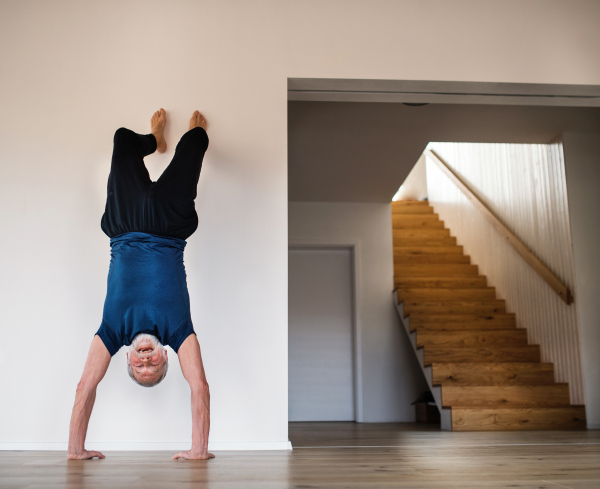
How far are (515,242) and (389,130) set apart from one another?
184cm

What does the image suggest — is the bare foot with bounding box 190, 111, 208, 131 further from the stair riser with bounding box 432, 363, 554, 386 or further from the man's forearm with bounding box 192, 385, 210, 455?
the stair riser with bounding box 432, 363, 554, 386

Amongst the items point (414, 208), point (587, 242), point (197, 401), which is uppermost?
point (414, 208)

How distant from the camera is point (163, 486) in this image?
5.20 ft

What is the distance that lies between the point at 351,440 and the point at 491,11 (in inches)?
106

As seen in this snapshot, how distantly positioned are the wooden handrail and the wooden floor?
1.93 m

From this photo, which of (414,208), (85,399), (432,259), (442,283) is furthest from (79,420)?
(414,208)

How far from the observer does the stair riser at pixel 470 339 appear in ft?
17.1

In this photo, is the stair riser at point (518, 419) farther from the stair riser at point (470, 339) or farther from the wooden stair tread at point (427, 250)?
the wooden stair tread at point (427, 250)

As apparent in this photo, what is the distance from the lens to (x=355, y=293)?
236 inches

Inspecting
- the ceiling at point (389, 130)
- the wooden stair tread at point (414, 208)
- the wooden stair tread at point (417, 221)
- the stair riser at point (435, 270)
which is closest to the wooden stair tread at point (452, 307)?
the stair riser at point (435, 270)

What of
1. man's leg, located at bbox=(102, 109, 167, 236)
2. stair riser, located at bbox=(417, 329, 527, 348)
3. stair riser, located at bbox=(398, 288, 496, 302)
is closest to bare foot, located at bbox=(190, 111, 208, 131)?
man's leg, located at bbox=(102, 109, 167, 236)

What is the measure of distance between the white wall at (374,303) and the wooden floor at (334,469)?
9.59 ft

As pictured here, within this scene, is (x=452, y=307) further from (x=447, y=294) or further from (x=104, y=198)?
(x=104, y=198)

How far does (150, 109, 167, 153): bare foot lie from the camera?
2.89 m
